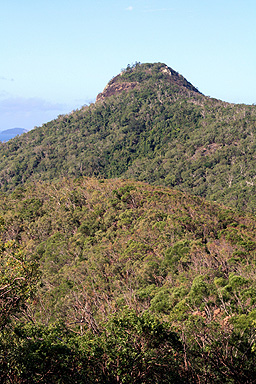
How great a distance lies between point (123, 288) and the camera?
3145cm

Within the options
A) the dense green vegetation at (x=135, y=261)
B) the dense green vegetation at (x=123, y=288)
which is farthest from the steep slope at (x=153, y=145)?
the dense green vegetation at (x=123, y=288)

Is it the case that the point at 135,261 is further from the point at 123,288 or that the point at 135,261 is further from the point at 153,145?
the point at 153,145

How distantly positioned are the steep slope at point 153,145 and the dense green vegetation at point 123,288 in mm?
52559

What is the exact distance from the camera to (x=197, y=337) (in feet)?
49.0

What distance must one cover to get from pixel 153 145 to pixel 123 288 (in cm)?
13104

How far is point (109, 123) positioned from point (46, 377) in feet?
564

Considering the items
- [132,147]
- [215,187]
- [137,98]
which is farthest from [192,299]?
[137,98]

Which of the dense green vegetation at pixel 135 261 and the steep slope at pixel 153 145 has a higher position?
the steep slope at pixel 153 145

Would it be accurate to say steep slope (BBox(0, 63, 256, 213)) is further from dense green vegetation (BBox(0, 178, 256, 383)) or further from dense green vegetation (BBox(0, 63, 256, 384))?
dense green vegetation (BBox(0, 178, 256, 383))

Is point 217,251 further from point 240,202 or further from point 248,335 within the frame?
point 240,202

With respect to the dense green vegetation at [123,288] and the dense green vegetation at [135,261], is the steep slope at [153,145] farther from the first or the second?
the dense green vegetation at [123,288]

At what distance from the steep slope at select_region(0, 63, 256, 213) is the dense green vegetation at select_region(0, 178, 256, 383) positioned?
5256 cm

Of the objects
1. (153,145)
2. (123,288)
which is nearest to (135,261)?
(123,288)

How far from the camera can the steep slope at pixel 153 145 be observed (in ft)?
403
